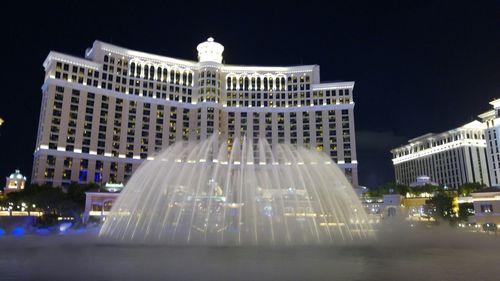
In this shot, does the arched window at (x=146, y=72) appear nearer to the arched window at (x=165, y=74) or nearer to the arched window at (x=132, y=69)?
the arched window at (x=132, y=69)

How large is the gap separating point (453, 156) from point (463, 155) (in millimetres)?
5549

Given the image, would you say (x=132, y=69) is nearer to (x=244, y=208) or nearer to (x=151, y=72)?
(x=151, y=72)

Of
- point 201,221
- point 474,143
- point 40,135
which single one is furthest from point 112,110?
point 474,143

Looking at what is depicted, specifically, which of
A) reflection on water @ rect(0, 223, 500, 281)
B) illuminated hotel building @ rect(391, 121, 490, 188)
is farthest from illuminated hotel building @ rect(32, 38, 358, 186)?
reflection on water @ rect(0, 223, 500, 281)

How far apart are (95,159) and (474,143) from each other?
130 metres

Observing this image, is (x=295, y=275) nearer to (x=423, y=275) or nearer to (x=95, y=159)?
(x=423, y=275)

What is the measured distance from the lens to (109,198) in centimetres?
6353

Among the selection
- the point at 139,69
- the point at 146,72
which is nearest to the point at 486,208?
the point at 146,72

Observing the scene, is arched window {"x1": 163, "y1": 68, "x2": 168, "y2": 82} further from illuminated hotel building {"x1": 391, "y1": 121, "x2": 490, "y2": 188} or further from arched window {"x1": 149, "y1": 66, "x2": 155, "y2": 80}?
illuminated hotel building {"x1": 391, "y1": 121, "x2": 490, "y2": 188}

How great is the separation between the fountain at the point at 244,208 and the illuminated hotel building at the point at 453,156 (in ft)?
387

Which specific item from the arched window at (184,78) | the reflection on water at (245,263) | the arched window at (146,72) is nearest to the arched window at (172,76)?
the arched window at (184,78)

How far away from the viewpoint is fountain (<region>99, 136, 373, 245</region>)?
24041mm

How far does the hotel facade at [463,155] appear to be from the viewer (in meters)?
107

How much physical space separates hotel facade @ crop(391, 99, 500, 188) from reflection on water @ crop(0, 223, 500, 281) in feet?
353
